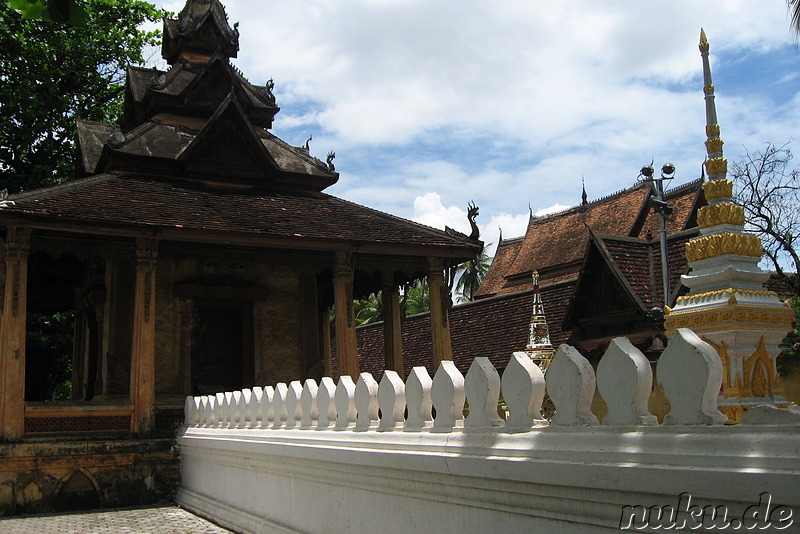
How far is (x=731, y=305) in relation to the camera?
8.73 m

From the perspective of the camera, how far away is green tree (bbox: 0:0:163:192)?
22.5 metres

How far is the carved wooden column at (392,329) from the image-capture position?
1642 centimetres

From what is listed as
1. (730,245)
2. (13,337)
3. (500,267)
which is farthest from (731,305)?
(500,267)

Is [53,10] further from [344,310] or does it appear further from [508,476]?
[344,310]

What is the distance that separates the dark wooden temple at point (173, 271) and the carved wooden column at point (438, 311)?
1.4 inches

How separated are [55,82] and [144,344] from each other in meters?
15.8

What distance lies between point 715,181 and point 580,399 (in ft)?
24.3

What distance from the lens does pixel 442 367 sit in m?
4.69

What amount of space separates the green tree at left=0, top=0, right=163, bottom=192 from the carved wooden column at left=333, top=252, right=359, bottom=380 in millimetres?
12147

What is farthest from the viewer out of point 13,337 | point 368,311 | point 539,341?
point 368,311

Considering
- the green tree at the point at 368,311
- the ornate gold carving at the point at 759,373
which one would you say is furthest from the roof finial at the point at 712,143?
the green tree at the point at 368,311

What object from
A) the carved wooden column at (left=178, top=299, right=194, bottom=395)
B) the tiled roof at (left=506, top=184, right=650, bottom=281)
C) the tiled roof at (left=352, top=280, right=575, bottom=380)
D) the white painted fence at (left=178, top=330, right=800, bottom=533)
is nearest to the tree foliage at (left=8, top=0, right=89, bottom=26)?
the white painted fence at (left=178, top=330, right=800, bottom=533)

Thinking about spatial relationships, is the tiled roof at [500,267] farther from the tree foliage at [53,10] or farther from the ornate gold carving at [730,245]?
the tree foliage at [53,10]

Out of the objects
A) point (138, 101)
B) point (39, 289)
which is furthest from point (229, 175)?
point (39, 289)
